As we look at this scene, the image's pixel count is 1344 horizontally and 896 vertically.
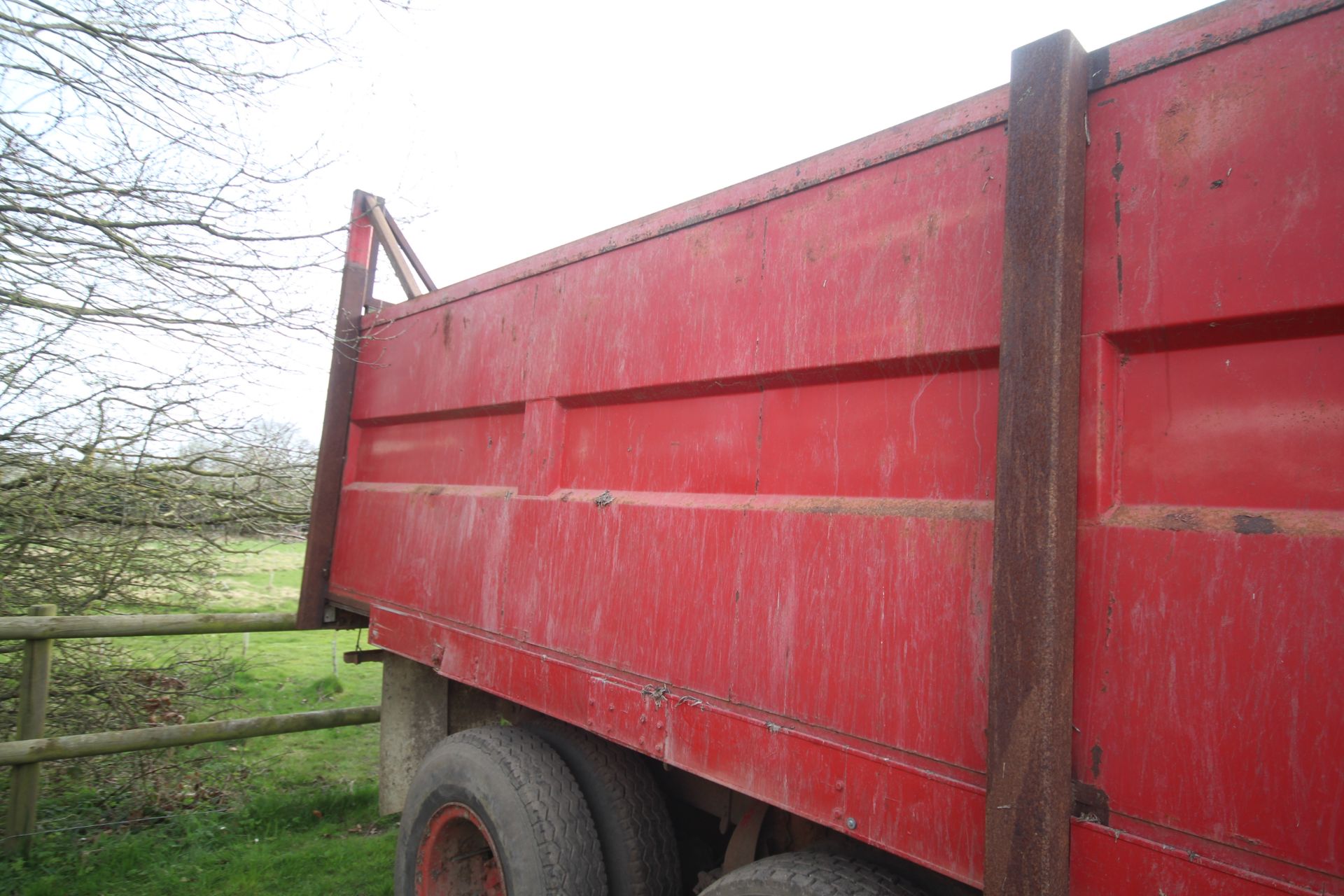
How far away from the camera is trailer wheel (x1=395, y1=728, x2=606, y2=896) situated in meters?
2.03

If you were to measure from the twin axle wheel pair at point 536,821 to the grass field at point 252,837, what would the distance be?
133cm

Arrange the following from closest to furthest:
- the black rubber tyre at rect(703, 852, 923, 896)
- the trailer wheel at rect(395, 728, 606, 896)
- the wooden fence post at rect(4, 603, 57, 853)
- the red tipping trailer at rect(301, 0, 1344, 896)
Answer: the red tipping trailer at rect(301, 0, 1344, 896), the black rubber tyre at rect(703, 852, 923, 896), the trailer wheel at rect(395, 728, 606, 896), the wooden fence post at rect(4, 603, 57, 853)

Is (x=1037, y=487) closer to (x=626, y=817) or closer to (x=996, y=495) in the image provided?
(x=996, y=495)

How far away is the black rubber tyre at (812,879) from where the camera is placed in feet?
4.60

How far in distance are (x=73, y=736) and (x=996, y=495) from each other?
4.70m

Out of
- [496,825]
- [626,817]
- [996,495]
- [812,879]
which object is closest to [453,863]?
[496,825]

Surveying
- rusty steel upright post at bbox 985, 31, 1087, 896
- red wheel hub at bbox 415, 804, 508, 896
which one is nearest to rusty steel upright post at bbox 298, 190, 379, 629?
red wheel hub at bbox 415, 804, 508, 896

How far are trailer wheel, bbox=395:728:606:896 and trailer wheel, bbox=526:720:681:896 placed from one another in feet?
0.17

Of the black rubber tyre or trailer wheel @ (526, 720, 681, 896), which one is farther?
trailer wheel @ (526, 720, 681, 896)

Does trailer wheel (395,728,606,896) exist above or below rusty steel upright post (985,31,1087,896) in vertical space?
below

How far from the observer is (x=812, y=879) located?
142 centimetres

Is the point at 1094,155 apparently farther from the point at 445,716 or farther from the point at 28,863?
the point at 28,863

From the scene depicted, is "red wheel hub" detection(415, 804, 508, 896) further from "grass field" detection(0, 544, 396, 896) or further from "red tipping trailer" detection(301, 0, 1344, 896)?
"grass field" detection(0, 544, 396, 896)

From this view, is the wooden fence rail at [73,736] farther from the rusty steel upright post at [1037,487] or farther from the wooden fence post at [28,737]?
the rusty steel upright post at [1037,487]
